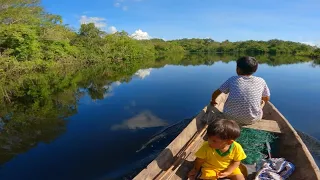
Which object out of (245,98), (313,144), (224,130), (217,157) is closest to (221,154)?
(217,157)

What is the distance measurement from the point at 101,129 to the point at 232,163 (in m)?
5.32

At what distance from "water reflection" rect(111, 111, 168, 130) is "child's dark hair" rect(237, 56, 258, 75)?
14.1 ft

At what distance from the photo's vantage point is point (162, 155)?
3.15 meters

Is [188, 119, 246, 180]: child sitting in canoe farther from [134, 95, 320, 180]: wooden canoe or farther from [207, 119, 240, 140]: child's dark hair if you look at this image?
[134, 95, 320, 180]: wooden canoe

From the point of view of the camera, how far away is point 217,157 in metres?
2.57

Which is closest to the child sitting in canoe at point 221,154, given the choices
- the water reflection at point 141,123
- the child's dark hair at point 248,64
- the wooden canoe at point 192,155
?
the wooden canoe at point 192,155

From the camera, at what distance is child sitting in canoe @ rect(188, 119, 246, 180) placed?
2.38 meters

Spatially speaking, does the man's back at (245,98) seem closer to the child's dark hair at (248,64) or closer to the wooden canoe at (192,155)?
the child's dark hair at (248,64)

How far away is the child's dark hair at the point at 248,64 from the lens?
3.32 m

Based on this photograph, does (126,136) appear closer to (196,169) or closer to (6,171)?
(6,171)

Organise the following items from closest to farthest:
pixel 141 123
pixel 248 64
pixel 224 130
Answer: pixel 224 130 → pixel 248 64 → pixel 141 123

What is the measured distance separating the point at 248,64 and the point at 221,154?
1409mm

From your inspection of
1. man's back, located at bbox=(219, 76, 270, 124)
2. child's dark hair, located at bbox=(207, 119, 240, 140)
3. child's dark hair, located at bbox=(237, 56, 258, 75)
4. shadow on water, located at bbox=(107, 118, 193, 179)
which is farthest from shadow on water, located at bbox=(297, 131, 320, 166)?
child's dark hair, located at bbox=(207, 119, 240, 140)

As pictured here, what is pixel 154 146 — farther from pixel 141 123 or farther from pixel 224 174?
pixel 224 174
